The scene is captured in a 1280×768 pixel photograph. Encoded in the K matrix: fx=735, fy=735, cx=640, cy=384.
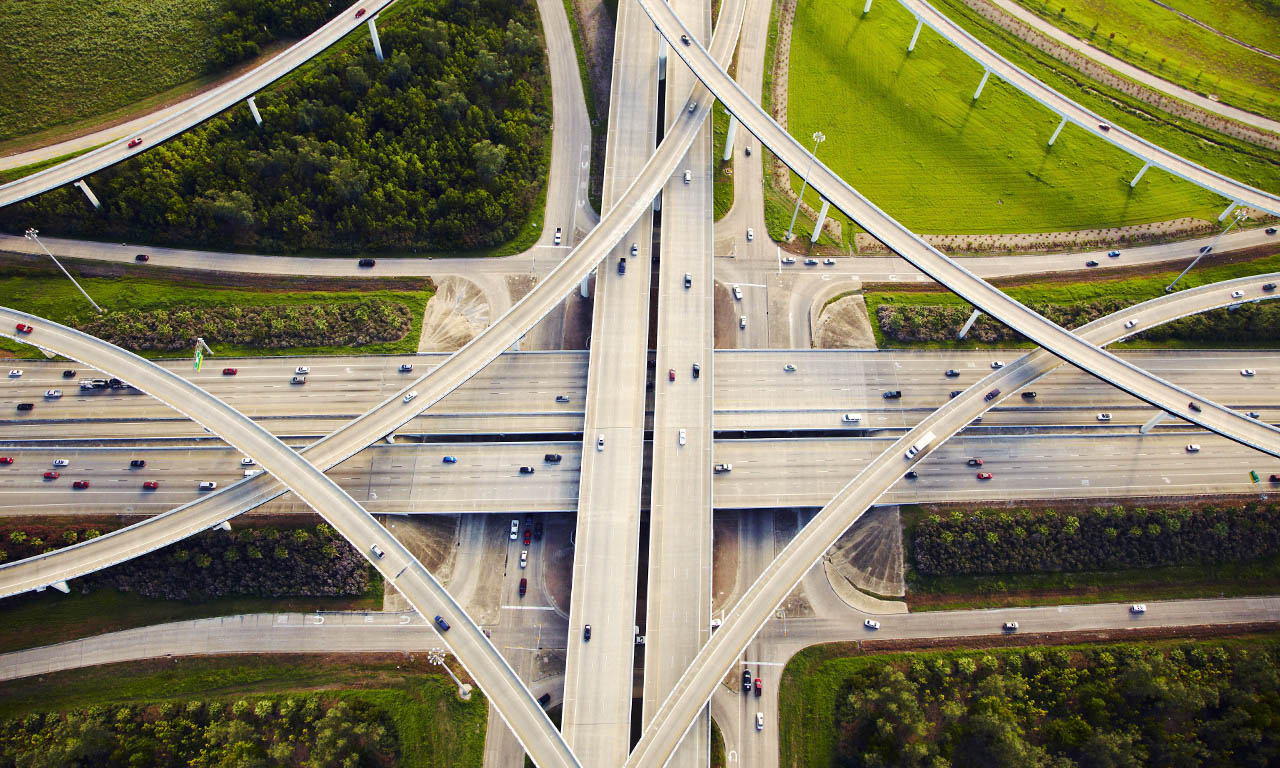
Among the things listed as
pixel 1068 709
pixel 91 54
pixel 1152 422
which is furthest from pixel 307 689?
pixel 1152 422

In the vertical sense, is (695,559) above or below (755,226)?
below

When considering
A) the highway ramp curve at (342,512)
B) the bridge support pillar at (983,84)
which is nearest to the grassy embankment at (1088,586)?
the highway ramp curve at (342,512)

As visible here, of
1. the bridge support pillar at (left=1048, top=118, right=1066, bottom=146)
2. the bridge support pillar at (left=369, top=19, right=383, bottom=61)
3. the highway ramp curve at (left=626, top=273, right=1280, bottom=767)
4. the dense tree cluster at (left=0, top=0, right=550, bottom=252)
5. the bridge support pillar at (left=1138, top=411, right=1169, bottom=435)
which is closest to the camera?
the highway ramp curve at (left=626, top=273, right=1280, bottom=767)

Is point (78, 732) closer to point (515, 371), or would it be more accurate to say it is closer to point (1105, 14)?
point (515, 371)

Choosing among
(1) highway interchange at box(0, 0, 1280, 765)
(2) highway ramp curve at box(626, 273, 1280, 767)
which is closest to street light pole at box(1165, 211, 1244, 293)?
(1) highway interchange at box(0, 0, 1280, 765)

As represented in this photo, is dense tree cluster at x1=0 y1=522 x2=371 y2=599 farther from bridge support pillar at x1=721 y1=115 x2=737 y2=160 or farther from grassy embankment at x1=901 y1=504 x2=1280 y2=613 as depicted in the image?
bridge support pillar at x1=721 y1=115 x2=737 y2=160

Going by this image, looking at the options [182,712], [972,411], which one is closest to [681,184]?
[972,411]
